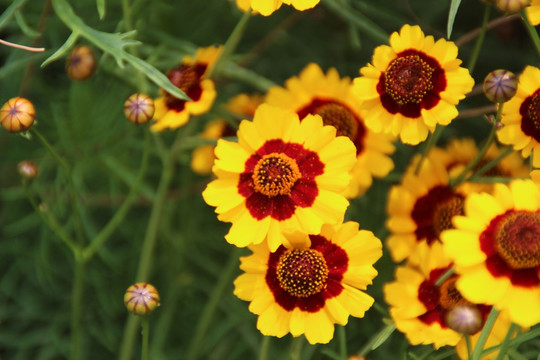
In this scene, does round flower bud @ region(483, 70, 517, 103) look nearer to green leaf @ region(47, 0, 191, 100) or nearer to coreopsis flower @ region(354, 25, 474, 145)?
coreopsis flower @ region(354, 25, 474, 145)

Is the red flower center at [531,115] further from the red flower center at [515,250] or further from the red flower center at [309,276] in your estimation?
the red flower center at [309,276]

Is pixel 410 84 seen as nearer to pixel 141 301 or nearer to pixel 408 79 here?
pixel 408 79

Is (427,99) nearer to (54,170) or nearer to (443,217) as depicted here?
(443,217)

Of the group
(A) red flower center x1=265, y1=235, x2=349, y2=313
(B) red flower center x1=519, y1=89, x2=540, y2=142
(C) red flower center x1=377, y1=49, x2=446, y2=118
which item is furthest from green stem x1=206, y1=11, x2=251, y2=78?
(B) red flower center x1=519, y1=89, x2=540, y2=142

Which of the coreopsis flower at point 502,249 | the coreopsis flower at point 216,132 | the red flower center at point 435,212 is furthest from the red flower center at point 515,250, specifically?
the coreopsis flower at point 216,132

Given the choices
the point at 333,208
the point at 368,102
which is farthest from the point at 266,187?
the point at 368,102

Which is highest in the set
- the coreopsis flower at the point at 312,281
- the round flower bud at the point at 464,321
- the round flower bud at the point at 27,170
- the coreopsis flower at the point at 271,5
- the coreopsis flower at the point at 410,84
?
the coreopsis flower at the point at 271,5
